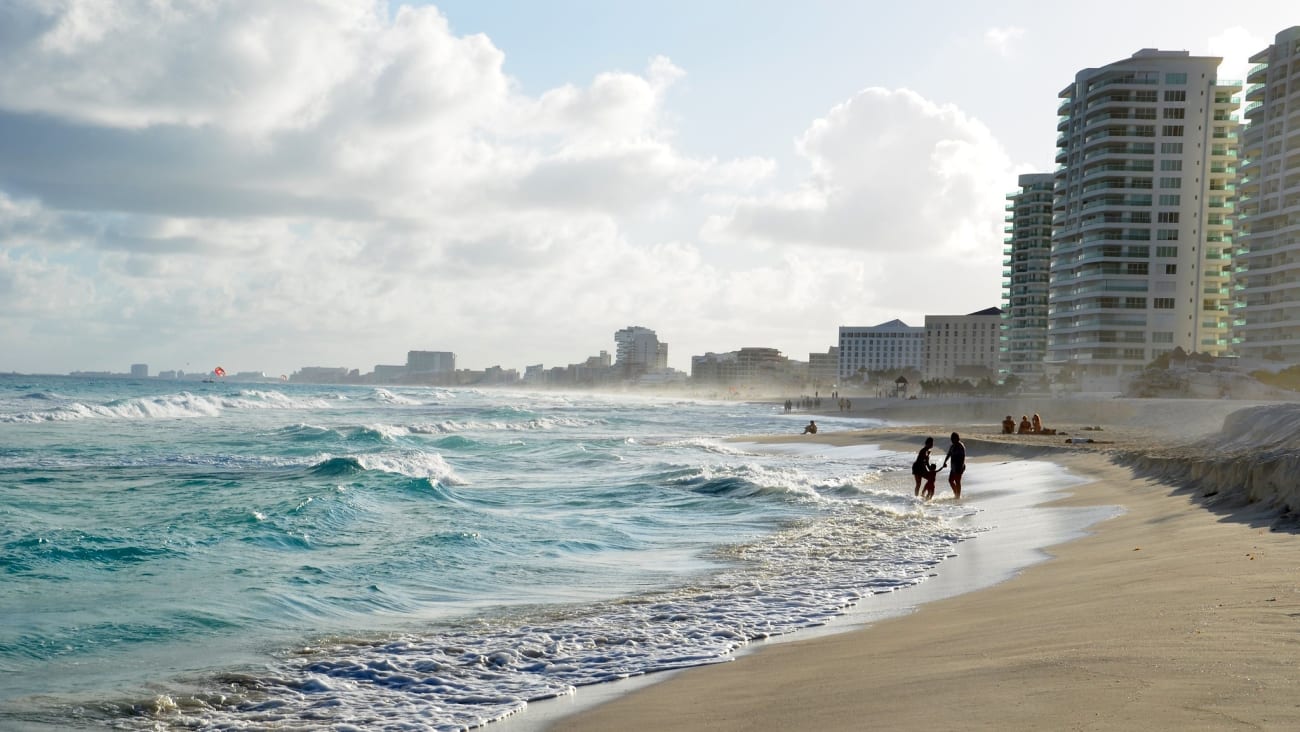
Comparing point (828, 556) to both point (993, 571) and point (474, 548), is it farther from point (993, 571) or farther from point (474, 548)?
point (474, 548)

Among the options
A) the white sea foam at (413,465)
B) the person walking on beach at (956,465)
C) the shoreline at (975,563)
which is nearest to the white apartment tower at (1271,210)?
the shoreline at (975,563)

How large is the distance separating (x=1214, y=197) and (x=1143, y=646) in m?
122

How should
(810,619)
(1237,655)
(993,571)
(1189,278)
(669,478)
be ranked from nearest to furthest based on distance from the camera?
1. (1237,655)
2. (810,619)
3. (993,571)
4. (669,478)
5. (1189,278)

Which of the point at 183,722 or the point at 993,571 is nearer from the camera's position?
the point at 183,722

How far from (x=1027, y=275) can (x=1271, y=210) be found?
161ft

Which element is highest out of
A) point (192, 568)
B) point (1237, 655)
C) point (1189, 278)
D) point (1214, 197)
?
point (1214, 197)

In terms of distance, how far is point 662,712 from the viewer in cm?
640

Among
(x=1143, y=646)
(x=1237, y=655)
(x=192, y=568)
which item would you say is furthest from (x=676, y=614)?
(x=192, y=568)

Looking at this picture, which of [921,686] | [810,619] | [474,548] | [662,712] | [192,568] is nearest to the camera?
[921,686]

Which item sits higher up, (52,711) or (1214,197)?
(1214,197)

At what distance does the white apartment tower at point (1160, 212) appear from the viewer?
108750 millimetres

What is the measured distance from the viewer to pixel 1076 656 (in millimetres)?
5910

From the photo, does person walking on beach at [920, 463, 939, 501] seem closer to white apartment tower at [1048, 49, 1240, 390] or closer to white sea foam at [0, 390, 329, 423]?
white sea foam at [0, 390, 329, 423]

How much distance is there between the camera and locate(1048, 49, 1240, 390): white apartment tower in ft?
357
